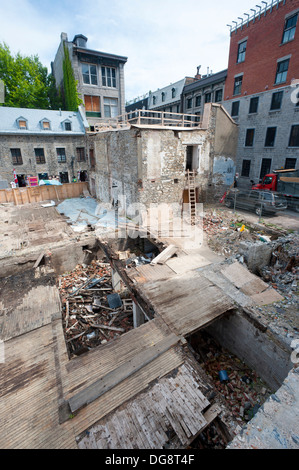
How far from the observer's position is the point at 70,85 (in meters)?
25.2

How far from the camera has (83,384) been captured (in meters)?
4.74

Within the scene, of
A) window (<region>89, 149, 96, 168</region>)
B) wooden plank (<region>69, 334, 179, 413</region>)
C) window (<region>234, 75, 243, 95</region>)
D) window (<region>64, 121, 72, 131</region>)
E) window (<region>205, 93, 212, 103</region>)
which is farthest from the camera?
window (<region>205, 93, 212, 103</region>)

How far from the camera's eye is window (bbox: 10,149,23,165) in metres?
21.4

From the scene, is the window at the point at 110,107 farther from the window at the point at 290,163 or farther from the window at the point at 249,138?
the window at the point at 290,163

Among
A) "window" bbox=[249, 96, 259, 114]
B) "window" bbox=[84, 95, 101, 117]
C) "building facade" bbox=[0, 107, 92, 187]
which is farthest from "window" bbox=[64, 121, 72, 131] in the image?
"window" bbox=[249, 96, 259, 114]

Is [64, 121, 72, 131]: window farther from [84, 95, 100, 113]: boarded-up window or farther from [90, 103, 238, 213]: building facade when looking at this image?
[90, 103, 238, 213]: building facade

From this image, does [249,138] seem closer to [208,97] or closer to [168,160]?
[208,97]

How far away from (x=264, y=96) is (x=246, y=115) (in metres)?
2.17

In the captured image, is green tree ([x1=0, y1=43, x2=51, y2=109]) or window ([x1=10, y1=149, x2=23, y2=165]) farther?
green tree ([x1=0, y1=43, x2=51, y2=109])

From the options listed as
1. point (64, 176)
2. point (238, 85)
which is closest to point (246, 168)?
point (238, 85)

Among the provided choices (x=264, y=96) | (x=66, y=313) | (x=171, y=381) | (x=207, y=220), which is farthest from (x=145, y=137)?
(x=264, y=96)

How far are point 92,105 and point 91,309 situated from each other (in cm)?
2540

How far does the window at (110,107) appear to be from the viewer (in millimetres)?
27281

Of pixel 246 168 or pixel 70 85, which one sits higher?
pixel 70 85
